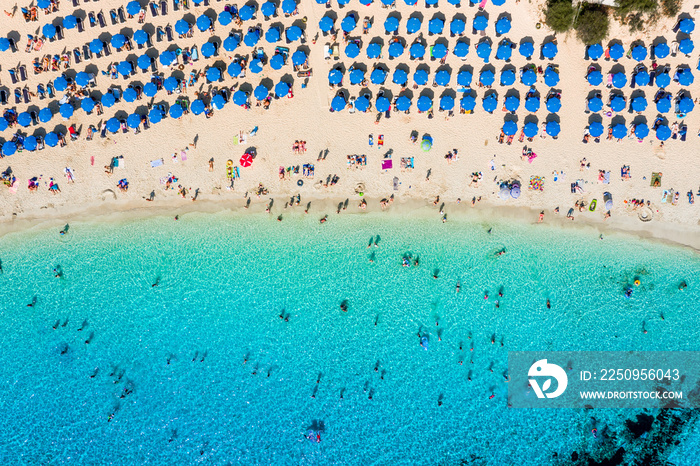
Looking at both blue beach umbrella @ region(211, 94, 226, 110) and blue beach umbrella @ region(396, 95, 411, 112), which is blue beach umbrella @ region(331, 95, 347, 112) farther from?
blue beach umbrella @ region(211, 94, 226, 110)

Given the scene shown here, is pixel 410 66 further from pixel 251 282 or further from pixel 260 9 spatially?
pixel 251 282

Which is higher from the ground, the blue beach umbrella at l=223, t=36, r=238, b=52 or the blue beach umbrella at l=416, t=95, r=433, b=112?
the blue beach umbrella at l=223, t=36, r=238, b=52

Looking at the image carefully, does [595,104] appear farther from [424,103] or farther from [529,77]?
[424,103]

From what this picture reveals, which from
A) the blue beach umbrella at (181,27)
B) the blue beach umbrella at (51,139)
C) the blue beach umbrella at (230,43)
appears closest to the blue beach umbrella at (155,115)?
the blue beach umbrella at (181,27)

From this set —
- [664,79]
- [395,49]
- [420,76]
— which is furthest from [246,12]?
[664,79]

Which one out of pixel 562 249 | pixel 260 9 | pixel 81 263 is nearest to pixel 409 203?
pixel 562 249

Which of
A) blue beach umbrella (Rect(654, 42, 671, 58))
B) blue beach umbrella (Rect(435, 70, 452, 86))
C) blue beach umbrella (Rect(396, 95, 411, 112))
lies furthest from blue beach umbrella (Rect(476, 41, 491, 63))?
blue beach umbrella (Rect(654, 42, 671, 58))
